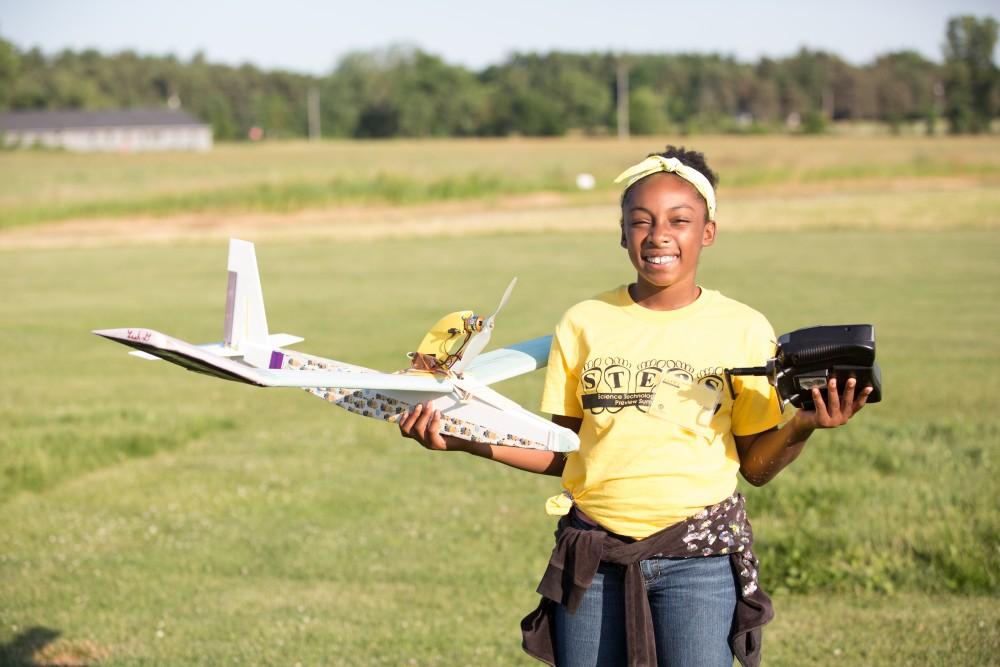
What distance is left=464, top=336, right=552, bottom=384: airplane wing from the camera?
3.08 m

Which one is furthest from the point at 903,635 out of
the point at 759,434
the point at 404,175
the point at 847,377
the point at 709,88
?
the point at 709,88

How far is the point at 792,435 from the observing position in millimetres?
2898

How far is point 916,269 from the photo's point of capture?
2314 cm

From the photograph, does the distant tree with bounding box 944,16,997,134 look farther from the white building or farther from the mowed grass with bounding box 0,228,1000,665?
the mowed grass with bounding box 0,228,1000,665

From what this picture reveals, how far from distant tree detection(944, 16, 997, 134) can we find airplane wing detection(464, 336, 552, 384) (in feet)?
328

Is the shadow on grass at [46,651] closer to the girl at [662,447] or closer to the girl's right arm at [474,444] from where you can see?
Answer: the girl's right arm at [474,444]

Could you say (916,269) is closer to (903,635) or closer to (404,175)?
(903,635)

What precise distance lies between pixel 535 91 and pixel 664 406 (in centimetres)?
11508

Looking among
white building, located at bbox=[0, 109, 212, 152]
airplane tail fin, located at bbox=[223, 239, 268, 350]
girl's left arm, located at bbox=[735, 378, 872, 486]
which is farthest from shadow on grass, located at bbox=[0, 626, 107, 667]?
white building, located at bbox=[0, 109, 212, 152]

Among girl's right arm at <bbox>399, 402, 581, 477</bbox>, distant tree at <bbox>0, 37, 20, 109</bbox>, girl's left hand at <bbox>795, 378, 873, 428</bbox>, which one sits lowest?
girl's right arm at <bbox>399, 402, 581, 477</bbox>

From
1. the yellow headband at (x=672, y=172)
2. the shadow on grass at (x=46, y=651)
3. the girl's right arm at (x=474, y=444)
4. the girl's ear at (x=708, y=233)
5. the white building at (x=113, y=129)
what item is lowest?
the shadow on grass at (x=46, y=651)

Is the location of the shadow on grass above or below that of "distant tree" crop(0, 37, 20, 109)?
below

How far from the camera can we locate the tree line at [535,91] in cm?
10962

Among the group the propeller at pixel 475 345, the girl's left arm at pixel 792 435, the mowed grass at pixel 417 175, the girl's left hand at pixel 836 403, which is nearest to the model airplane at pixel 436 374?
the propeller at pixel 475 345
